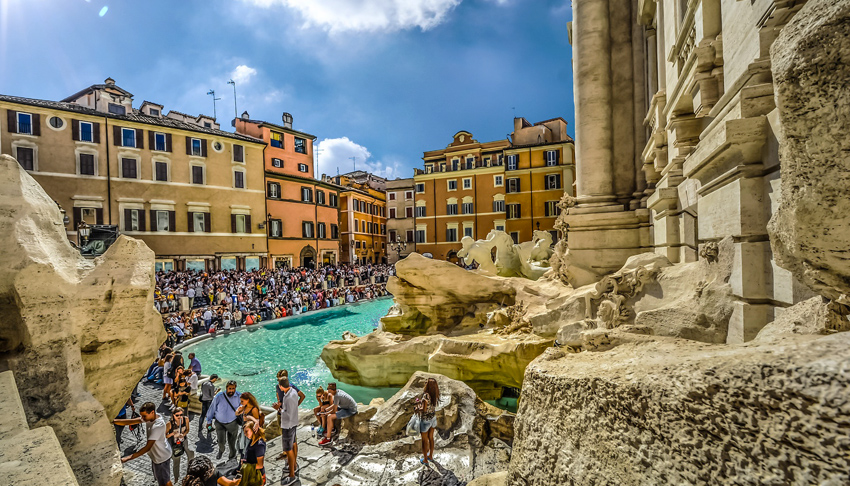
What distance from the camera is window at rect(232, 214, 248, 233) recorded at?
27497 millimetres

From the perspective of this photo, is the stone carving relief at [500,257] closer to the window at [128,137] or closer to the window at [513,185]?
the window at [513,185]

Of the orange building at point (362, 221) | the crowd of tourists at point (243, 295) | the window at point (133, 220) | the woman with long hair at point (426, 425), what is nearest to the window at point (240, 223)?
the crowd of tourists at point (243, 295)

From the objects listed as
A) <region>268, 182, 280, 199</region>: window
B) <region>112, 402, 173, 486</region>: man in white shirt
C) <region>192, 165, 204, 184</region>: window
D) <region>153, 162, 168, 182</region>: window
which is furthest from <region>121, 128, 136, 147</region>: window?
<region>112, 402, 173, 486</region>: man in white shirt

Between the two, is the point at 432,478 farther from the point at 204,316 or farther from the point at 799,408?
the point at 204,316

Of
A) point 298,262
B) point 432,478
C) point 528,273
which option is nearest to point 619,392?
point 432,478

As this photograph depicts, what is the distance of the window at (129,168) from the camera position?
939 inches

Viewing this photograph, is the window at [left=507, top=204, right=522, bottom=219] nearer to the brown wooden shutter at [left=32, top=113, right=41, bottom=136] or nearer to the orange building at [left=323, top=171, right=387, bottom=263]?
the orange building at [left=323, top=171, right=387, bottom=263]

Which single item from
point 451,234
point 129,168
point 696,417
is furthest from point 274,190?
point 696,417

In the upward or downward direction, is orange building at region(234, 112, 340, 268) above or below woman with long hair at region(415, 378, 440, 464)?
above

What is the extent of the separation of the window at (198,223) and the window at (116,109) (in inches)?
299

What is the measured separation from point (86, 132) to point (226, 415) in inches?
1025

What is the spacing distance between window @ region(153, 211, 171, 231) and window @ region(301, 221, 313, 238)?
9648mm

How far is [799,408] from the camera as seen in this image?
955 millimetres

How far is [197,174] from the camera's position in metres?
26.2
